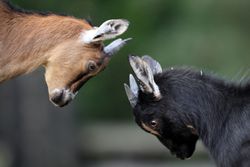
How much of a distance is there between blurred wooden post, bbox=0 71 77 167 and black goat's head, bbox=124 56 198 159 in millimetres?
5687

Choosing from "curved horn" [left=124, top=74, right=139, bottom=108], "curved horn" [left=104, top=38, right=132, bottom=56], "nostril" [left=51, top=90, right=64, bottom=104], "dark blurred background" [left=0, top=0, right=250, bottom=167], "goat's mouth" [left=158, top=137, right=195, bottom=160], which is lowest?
"dark blurred background" [left=0, top=0, right=250, bottom=167]

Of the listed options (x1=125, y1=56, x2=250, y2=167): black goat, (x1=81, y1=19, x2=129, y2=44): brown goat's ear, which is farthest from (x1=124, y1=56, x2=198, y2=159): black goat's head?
(x1=81, y1=19, x2=129, y2=44): brown goat's ear

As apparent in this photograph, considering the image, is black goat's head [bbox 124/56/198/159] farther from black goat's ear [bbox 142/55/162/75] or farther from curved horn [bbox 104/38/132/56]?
curved horn [bbox 104/38/132/56]

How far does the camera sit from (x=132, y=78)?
29.9 ft

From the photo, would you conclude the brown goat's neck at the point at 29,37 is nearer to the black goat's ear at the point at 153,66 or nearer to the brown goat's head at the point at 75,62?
the brown goat's head at the point at 75,62

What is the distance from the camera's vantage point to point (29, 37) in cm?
991

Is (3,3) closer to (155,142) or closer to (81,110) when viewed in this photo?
(155,142)

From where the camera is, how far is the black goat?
8961 mm

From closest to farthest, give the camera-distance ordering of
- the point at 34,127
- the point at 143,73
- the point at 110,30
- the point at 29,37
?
the point at 143,73 → the point at 110,30 → the point at 29,37 → the point at 34,127

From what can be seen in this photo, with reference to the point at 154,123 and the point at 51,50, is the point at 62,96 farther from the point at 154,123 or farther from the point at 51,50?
the point at 154,123

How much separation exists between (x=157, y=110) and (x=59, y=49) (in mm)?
1064

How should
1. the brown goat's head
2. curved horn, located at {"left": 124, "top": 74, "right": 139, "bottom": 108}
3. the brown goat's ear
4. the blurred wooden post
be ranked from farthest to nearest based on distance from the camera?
the blurred wooden post
the brown goat's head
the brown goat's ear
curved horn, located at {"left": 124, "top": 74, "right": 139, "bottom": 108}

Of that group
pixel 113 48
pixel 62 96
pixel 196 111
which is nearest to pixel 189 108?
pixel 196 111

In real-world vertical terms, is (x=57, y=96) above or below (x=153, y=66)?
below
